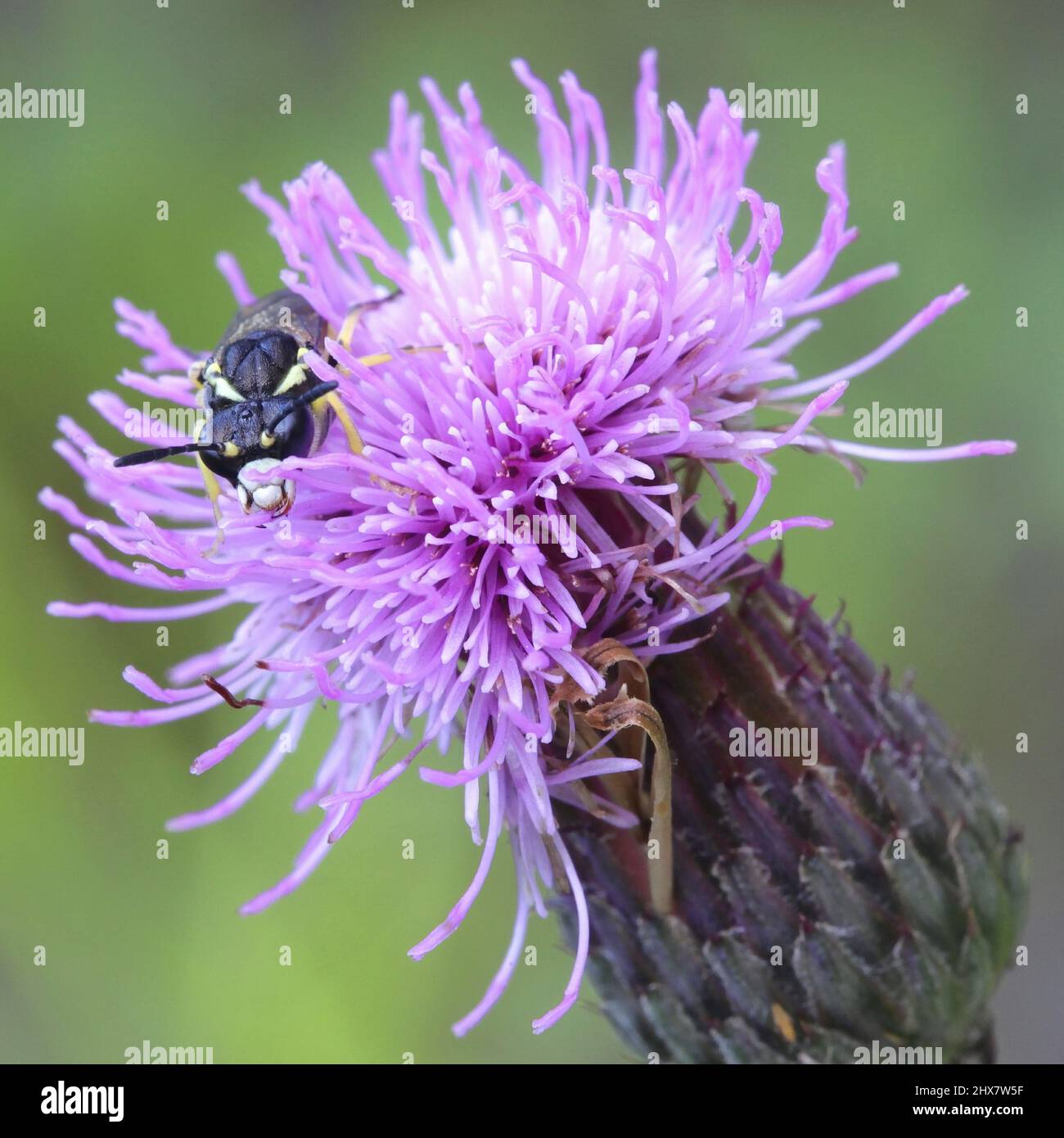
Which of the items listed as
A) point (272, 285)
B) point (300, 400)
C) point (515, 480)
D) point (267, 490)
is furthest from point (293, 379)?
point (272, 285)

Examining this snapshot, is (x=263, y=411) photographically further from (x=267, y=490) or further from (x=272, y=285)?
(x=272, y=285)

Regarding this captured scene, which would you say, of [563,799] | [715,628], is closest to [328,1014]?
[563,799]

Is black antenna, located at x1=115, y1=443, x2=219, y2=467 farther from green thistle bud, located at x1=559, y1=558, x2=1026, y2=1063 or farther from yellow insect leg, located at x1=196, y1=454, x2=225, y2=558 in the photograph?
green thistle bud, located at x1=559, y1=558, x2=1026, y2=1063

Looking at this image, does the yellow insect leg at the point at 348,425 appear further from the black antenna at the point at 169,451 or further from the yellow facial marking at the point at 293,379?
the black antenna at the point at 169,451

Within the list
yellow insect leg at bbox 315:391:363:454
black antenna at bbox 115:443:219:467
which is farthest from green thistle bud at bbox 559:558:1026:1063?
black antenna at bbox 115:443:219:467

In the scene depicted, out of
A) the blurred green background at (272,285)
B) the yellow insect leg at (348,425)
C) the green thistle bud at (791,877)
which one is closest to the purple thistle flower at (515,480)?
the yellow insect leg at (348,425)
